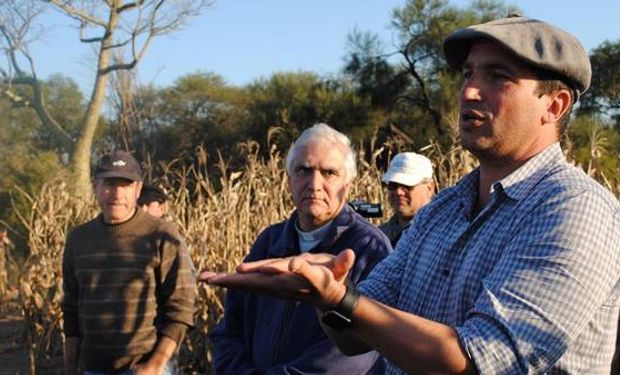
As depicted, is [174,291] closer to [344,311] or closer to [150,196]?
[150,196]

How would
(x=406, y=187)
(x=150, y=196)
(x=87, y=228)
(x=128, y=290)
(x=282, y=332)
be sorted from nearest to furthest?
(x=282, y=332) → (x=128, y=290) → (x=87, y=228) → (x=406, y=187) → (x=150, y=196)

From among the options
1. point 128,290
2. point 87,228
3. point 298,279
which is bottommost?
point 128,290

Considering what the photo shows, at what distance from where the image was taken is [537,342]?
147 cm

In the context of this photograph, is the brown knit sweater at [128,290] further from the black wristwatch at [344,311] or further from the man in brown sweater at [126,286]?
the black wristwatch at [344,311]

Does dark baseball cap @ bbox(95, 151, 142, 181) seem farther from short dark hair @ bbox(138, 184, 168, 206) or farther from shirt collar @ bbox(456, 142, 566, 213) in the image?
shirt collar @ bbox(456, 142, 566, 213)

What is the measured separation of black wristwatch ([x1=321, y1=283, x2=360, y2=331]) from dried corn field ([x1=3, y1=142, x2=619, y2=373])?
4974mm

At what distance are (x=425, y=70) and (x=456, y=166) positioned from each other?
13.8m

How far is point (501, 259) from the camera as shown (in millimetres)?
1592

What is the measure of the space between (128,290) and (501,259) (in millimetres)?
2637

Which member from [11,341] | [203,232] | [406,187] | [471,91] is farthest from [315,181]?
[11,341]

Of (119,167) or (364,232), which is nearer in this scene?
(364,232)

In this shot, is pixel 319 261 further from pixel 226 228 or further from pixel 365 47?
pixel 365 47

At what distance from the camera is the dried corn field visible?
6.69 meters

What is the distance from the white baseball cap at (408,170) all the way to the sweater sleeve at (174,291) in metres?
1.65
